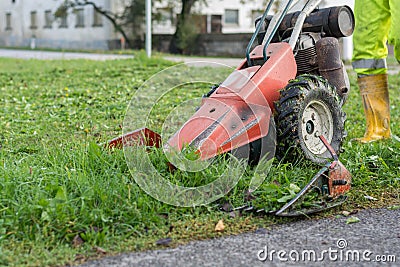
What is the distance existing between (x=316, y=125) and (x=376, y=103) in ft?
5.23

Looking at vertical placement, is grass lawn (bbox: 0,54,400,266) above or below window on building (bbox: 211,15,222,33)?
below

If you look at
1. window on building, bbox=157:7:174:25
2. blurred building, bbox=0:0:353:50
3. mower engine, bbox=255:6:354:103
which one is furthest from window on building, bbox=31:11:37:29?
mower engine, bbox=255:6:354:103

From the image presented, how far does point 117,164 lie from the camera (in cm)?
399

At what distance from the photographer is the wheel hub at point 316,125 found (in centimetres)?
427

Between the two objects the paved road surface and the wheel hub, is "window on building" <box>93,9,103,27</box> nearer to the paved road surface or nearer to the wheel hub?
the wheel hub

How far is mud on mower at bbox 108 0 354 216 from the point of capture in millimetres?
3904

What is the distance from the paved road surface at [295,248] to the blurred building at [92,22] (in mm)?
25668

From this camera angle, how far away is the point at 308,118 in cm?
429

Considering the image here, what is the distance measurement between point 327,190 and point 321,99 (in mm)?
820

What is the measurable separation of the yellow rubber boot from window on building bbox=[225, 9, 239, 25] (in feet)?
98.2

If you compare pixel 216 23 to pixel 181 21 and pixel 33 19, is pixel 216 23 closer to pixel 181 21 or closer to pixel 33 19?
pixel 181 21

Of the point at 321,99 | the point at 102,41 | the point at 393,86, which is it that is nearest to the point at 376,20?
the point at 321,99

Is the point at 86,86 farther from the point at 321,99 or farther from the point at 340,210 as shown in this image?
the point at 340,210

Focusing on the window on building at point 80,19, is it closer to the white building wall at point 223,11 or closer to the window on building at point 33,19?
the window on building at point 33,19
